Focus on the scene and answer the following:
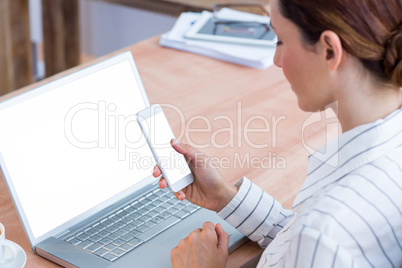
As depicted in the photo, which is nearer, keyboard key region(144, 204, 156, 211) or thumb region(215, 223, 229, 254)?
thumb region(215, 223, 229, 254)

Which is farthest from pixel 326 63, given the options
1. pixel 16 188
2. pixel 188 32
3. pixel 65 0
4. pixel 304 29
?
pixel 65 0

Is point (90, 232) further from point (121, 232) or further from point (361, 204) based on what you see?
point (361, 204)

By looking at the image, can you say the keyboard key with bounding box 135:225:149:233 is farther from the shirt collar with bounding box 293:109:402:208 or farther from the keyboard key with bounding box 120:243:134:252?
the shirt collar with bounding box 293:109:402:208

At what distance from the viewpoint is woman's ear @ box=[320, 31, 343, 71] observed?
798mm

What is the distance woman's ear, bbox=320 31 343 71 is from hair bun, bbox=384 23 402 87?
64mm

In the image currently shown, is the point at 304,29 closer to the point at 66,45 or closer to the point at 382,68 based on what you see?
the point at 382,68

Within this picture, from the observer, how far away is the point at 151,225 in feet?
3.46

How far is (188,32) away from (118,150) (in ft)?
2.59

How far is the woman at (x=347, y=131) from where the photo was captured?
2.51 feet

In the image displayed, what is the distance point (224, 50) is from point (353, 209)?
1.06 metres

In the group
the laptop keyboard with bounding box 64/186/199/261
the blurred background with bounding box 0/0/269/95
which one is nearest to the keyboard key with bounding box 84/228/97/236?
the laptop keyboard with bounding box 64/186/199/261

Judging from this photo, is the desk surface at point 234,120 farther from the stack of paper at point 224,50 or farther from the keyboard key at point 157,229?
the keyboard key at point 157,229

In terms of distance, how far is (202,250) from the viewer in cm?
97

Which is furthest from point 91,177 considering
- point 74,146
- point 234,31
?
point 234,31
